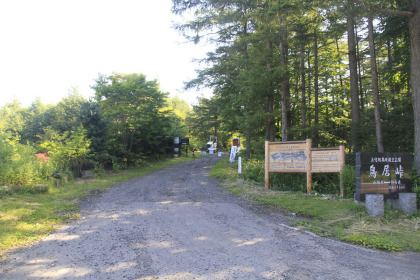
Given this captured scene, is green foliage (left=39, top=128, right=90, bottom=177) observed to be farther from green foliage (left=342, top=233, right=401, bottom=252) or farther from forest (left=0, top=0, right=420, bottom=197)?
green foliage (left=342, top=233, right=401, bottom=252)

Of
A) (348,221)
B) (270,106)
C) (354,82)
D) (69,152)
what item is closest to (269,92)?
(270,106)

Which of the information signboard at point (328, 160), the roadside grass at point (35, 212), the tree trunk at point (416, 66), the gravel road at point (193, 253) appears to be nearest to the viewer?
the gravel road at point (193, 253)

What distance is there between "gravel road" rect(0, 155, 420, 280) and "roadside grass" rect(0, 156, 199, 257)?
417 mm

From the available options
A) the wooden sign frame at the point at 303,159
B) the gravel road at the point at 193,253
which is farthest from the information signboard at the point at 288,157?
the gravel road at the point at 193,253

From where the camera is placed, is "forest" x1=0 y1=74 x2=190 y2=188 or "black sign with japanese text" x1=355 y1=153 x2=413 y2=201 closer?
"black sign with japanese text" x1=355 y1=153 x2=413 y2=201

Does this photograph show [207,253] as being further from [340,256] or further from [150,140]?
[150,140]

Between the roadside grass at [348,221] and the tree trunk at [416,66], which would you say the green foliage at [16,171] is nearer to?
the roadside grass at [348,221]

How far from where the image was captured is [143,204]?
7.67 metres

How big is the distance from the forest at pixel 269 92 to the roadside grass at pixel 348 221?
119 inches

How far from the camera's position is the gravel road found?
3418 millimetres

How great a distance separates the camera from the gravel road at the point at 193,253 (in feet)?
11.2

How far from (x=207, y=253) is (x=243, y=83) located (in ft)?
39.4

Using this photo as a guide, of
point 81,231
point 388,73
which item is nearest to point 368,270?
point 81,231

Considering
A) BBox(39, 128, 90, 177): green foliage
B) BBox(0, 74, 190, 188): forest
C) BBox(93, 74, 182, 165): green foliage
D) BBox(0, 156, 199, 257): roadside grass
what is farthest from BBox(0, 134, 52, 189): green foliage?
BBox(93, 74, 182, 165): green foliage
